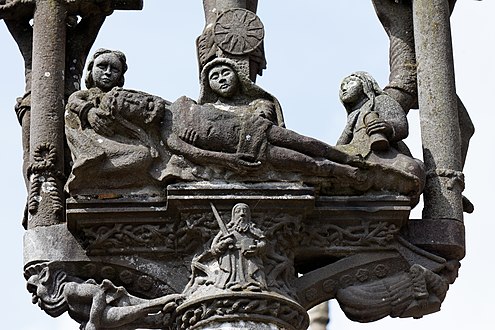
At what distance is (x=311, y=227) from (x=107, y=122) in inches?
65.1

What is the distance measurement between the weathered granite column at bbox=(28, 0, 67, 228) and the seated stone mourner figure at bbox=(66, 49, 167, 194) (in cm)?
60

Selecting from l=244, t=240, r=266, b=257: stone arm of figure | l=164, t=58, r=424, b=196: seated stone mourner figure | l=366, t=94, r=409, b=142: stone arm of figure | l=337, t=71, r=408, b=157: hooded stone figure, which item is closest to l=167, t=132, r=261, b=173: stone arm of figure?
l=164, t=58, r=424, b=196: seated stone mourner figure

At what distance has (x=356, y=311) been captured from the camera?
22203 mm

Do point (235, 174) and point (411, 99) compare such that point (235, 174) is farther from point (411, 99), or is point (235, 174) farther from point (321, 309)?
point (321, 309)

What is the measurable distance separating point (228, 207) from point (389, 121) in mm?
1448

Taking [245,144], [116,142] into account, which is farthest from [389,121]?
[116,142]

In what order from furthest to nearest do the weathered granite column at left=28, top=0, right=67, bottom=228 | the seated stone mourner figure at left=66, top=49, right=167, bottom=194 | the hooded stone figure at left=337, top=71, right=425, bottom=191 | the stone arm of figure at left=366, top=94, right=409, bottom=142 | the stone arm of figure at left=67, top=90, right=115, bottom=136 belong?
the weathered granite column at left=28, top=0, right=67, bottom=228, the stone arm of figure at left=366, top=94, right=409, bottom=142, the hooded stone figure at left=337, top=71, right=425, bottom=191, the stone arm of figure at left=67, top=90, right=115, bottom=136, the seated stone mourner figure at left=66, top=49, right=167, bottom=194

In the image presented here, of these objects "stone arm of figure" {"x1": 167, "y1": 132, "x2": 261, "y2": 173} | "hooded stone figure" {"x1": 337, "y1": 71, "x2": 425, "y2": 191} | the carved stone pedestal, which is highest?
"hooded stone figure" {"x1": 337, "y1": 71, "x2": 425, "y2": 191}

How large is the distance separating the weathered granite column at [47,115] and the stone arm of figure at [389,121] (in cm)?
233

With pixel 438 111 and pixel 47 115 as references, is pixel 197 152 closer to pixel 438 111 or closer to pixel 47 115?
pixel 47 115

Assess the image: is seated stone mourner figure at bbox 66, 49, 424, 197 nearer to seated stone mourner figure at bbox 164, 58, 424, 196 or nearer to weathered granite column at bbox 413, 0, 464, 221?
seated stone mourner figure at bbox 164, 58, 424, 196

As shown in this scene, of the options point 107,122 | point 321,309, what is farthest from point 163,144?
point 321,309

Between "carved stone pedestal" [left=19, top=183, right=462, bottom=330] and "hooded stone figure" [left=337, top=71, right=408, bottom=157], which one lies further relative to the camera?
"hooded stone figure" [left=337, top=71, right=408, bottom=157]

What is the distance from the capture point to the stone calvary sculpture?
21.9 metres
